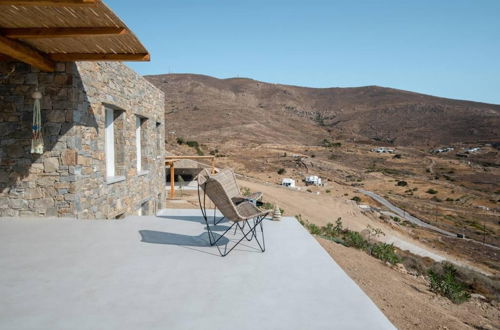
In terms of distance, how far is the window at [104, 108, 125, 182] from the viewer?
7.38 m

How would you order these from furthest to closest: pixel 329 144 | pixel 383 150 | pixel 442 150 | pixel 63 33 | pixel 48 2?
1. pixel 442 150
2. pixel 329 144
3. pixel 383 150
4. pixel 63 33
5. pixel 48 2

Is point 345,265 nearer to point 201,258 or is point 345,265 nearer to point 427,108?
point 201,258

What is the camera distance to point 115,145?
24.8 feet

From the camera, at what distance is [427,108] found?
74125 mm

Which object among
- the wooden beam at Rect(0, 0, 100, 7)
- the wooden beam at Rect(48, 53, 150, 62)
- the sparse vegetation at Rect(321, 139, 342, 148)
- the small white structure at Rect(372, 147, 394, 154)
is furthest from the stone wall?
the small white structure at Rect(372, 147, 394, 154)

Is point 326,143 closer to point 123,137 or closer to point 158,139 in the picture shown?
point 158,139

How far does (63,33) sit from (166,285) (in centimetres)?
311

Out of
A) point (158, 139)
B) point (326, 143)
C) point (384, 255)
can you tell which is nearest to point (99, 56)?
point (158, 139)

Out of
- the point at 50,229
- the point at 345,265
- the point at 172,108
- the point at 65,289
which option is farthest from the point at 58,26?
the point at 172,108

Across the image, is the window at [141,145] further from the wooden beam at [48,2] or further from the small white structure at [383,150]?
the small white structure at [383,150]

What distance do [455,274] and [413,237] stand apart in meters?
11.2

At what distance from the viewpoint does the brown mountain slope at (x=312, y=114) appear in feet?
190

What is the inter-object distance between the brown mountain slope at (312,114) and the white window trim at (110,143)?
41564mm

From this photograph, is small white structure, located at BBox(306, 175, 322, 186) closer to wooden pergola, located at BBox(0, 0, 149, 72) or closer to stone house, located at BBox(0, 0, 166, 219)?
stone house, located at BBox(0, 0, 166, 219)
